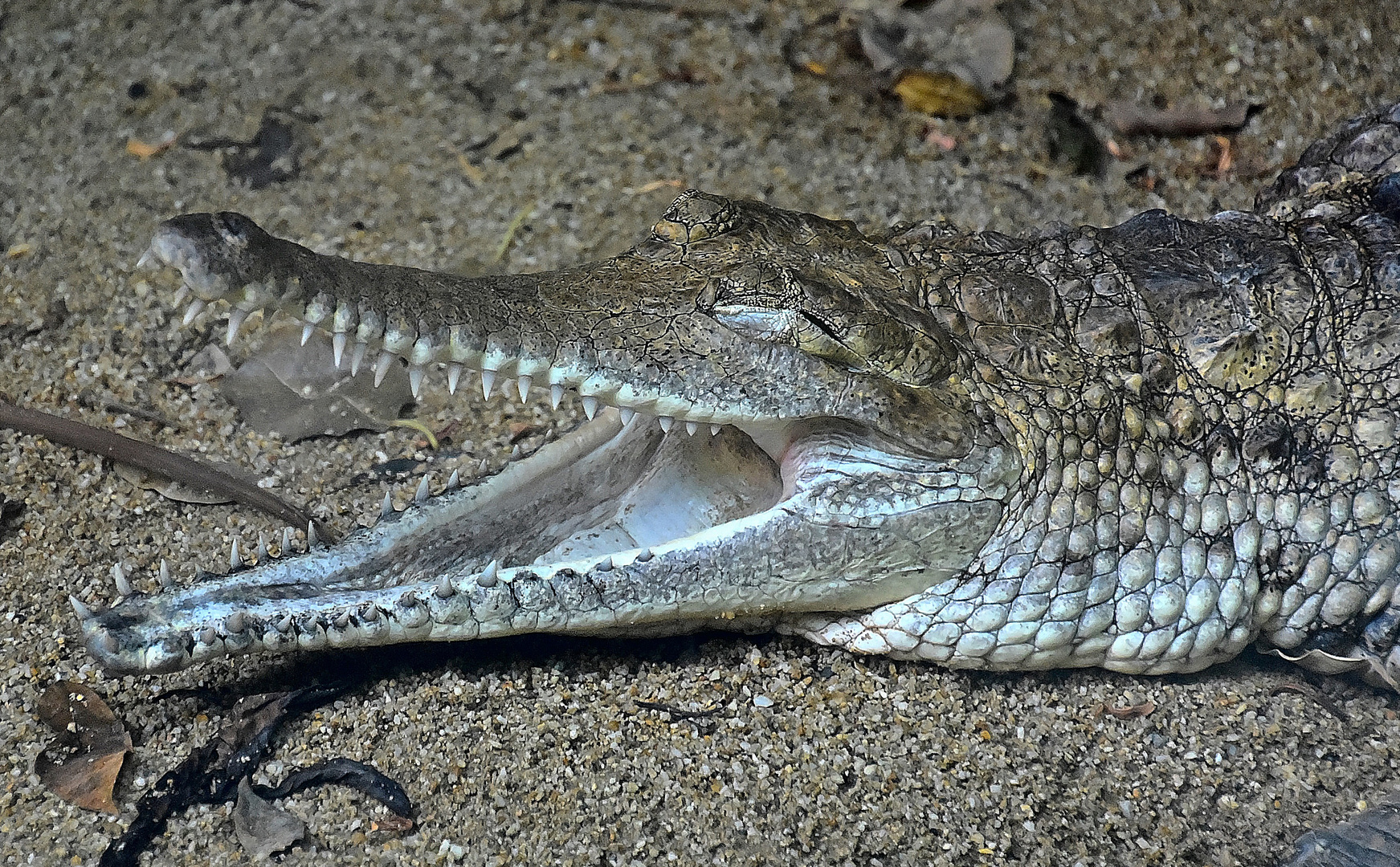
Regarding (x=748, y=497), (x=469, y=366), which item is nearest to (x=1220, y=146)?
(x=748, y=497)

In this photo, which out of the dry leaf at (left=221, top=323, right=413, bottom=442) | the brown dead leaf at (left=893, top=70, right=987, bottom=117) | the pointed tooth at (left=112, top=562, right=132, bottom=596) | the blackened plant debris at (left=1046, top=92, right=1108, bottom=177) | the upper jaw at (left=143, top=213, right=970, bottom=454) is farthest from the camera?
the brown dead leaf at (left=893, top=70, right=987, bottom=117)

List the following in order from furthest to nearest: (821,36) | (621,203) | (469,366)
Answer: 1. (821,36)
2. (621,203)
3. (469,366)

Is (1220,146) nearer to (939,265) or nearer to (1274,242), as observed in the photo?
(1274,242)

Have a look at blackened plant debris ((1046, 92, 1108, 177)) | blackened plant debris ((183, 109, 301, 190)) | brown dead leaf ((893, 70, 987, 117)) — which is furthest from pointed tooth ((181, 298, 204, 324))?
blackened plant debris ((1046, 92, 1108, 177))

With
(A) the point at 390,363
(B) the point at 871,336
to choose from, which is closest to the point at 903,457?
(B) the point at 871,336

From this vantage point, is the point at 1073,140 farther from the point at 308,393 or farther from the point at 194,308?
the point at 194,308

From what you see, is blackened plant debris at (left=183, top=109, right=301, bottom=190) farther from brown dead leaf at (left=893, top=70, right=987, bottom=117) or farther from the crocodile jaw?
brown dead leaf at (left=893, top=70, right=987, bottom=117)
